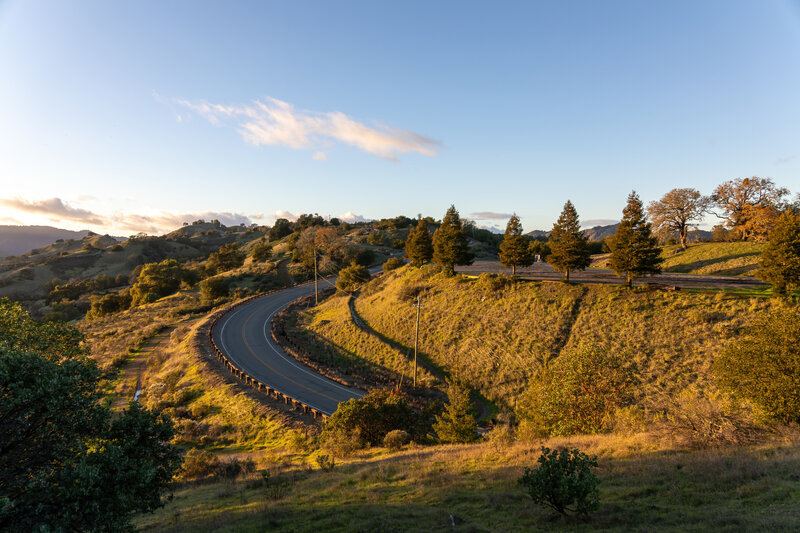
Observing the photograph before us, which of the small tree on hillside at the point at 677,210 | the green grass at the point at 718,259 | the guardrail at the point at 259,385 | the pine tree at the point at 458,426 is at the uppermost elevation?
the small tree on hillside at the point at 677,210

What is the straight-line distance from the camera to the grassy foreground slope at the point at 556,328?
28.9m

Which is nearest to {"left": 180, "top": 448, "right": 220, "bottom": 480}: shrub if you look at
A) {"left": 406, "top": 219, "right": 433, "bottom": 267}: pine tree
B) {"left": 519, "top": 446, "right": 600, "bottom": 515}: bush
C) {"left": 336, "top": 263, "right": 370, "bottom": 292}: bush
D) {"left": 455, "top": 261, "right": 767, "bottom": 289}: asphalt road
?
{"left": 519, "top": 446, "right": 600, "bottom": 515}: bush

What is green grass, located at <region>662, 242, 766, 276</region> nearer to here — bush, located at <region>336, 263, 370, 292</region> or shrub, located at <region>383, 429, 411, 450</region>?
shrub, located at <region>383, 429, 411, 450</region>

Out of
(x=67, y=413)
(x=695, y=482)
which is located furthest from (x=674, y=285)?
(x=67, y=413)

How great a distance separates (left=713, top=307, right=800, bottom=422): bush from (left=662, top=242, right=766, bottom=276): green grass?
34.4 m

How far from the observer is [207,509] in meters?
15.0

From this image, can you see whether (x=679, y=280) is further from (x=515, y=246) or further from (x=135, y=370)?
(x=135, y=370)

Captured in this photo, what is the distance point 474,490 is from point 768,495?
31.8 ft

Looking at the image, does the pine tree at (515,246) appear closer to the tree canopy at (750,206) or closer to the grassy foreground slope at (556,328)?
the grassy foreground slope at (556,328)

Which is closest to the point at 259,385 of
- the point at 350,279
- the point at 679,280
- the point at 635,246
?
the point at 350,279

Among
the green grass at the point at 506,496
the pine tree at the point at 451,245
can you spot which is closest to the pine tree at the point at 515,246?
the pine tree at the point at 451,245

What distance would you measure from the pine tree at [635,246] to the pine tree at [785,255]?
810 cm

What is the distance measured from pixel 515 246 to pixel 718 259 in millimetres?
30896

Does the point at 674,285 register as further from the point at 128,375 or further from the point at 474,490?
the point at 128,375
